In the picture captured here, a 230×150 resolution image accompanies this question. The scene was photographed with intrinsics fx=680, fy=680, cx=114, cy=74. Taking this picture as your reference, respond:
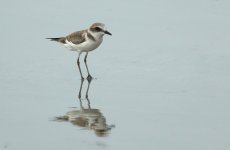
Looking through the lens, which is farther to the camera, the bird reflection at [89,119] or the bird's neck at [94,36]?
the bird's neck at [94,36]

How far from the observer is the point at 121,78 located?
34.0 ft

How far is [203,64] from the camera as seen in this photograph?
1093 cm

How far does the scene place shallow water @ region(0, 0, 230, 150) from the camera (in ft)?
26.0

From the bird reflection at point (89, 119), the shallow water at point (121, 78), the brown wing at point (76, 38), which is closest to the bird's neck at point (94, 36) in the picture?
the brown wing at point (76, 38)

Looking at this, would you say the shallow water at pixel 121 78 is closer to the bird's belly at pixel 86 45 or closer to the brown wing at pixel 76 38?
the bird's belly at pixel 86 45

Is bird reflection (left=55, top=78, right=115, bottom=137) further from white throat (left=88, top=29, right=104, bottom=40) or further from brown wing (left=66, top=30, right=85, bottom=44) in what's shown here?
brown wing (left=66, top=30, right=85, bottom=44)

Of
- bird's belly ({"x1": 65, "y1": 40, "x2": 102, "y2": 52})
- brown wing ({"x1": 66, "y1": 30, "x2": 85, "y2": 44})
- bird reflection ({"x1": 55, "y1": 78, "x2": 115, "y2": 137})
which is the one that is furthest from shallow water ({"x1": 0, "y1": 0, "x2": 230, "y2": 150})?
brown wing ({"x1": 66, "y1": 30, "x2": 85, "y2": 44})

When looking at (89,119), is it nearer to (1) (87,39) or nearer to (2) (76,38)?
(1) (87,39)

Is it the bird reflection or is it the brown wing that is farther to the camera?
the brown wing

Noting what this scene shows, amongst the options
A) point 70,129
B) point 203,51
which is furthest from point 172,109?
point 203,51

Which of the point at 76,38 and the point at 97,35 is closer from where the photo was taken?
the point at 97,35

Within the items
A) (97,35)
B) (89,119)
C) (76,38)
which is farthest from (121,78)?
(89,119)

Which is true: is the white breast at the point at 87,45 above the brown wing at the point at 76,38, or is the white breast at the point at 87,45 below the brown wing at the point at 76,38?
below

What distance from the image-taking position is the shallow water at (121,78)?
7914mm
